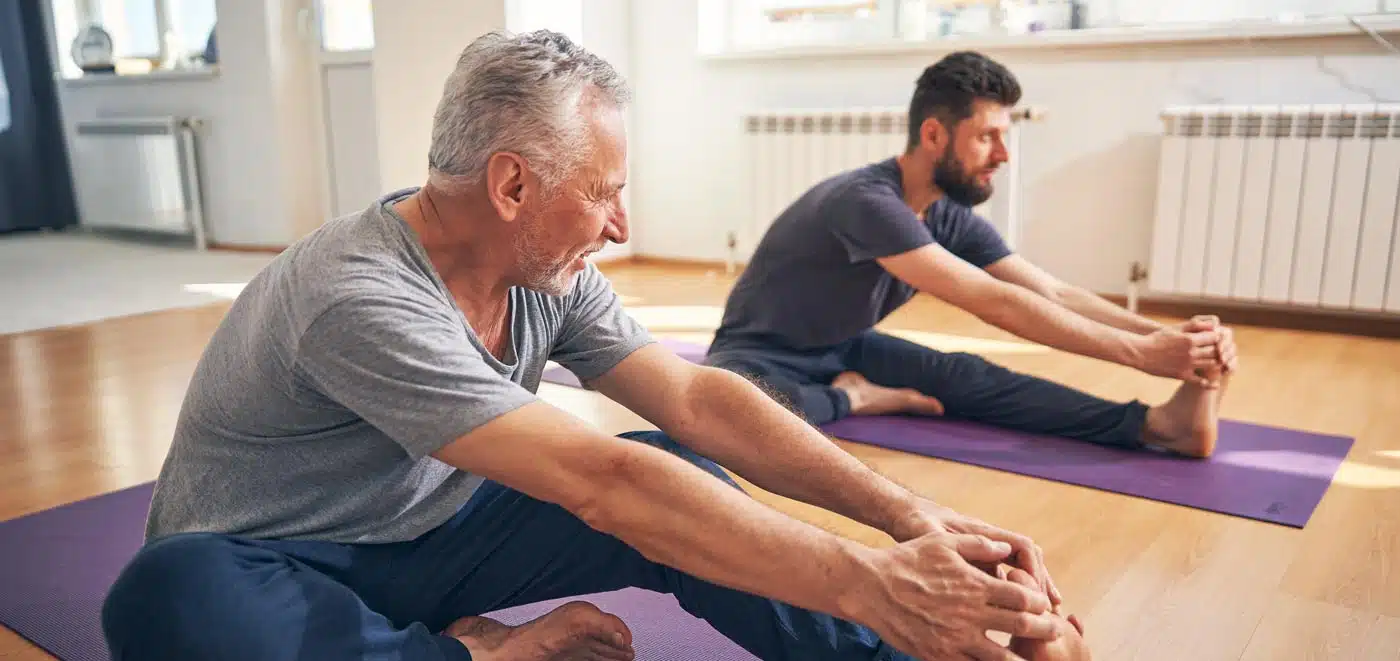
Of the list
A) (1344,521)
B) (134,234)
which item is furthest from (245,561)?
(134,234)

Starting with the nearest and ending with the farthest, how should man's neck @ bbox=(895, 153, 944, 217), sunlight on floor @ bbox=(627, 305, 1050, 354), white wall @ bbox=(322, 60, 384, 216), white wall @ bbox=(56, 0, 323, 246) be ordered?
man's neck @ bbox=(895, 153, 944, 217)
sunlight on floor @ bbox=(627, 305, 1050, 354)
white wall @ bbox=(322, 60, 384, 216)
white wall @ bbox=(56, 0, 323, 246)

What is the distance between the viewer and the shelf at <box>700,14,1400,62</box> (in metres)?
3.28

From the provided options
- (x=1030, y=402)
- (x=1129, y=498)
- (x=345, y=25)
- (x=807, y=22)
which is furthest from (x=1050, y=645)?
(x=345, y=25)

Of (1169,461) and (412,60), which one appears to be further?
(412,60)

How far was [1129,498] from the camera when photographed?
1994mm

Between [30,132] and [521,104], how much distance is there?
6.70 m

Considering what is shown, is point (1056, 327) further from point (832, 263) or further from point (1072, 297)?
point (832, 263)

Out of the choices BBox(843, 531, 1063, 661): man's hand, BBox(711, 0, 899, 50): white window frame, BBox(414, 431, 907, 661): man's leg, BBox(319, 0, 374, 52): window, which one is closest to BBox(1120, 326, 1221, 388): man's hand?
Answer: BBox(414, 431, 907, 661): man's leg

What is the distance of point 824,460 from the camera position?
1.16 meters

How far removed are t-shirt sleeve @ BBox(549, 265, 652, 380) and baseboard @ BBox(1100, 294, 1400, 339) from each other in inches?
116

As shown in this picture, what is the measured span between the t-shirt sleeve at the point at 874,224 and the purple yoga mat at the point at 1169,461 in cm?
41

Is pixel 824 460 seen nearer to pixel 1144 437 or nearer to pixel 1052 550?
pixel 1052 550

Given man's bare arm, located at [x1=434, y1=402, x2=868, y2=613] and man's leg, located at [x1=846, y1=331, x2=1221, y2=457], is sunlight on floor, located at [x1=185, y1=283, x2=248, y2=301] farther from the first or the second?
man's bare arm, located at [x1=434, y1=402, x2=868, y2=613]

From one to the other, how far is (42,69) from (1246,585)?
7100mm
